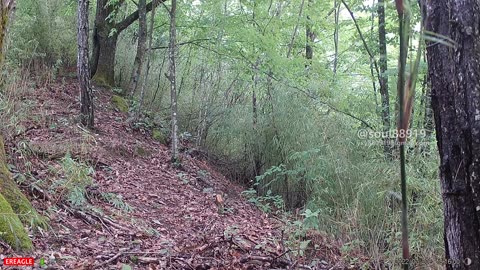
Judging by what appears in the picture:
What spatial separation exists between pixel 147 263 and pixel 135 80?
6580mm

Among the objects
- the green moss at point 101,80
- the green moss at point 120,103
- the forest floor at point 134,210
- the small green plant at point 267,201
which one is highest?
the green moss at point 101,80

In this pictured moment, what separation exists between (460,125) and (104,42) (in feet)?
29.0

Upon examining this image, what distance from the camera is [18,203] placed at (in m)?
3.38

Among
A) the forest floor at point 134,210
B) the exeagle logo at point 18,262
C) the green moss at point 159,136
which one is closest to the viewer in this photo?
the exeagle logo at point 18,262

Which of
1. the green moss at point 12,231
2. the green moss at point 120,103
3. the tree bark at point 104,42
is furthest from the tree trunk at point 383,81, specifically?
the tree bark at point 104,42

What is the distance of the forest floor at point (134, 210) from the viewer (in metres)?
3.29

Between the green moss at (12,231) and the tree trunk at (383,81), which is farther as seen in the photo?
the tree trunk at (383,81)

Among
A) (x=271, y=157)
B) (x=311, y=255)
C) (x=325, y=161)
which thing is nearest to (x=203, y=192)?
(x=271, y=157)

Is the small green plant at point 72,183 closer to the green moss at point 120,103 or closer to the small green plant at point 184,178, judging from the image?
the small green plant at point 184,178

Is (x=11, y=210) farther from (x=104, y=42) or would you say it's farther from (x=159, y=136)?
(x=104, y=42)

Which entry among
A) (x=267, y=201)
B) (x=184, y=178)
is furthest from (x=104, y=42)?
(x=267, y=201)

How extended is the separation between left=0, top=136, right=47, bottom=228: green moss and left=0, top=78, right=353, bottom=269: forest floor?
113 mm

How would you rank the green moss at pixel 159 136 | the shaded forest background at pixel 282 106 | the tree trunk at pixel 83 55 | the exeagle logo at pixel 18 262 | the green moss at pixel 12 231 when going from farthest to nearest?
1. the green moss at pixel 159 136
2. the tree trunk at pixel 83 55
3. the shaded forest background at pixel 282 106
4. the green moss at pixel 12 231
5. the exeagle logo at pixel 18 262

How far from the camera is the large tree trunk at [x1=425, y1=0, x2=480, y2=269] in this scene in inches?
93.8
